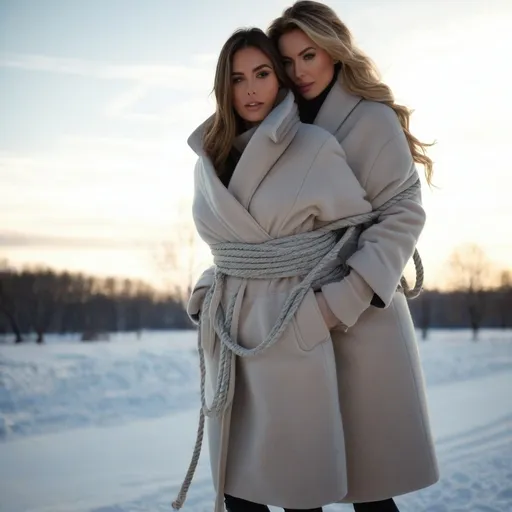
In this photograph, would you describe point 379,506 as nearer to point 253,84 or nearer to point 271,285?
point 271,285

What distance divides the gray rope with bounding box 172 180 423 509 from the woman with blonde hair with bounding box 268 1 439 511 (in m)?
0.07

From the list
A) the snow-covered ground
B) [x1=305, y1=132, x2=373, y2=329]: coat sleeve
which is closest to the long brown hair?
[x1=305, y1=132, x2=373, y2=329]: coat sleeve

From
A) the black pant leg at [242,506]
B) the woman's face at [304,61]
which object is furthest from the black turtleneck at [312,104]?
the black pant leg at [242,506]

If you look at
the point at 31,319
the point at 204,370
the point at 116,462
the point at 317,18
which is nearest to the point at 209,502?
the point at 116,462

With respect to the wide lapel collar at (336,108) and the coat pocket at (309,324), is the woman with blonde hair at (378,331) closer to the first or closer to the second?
the wide lapel collar at (336,108)

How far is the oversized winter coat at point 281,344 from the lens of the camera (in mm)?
2170

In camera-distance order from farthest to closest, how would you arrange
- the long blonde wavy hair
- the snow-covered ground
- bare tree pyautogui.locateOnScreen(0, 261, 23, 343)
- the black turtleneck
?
1. bare tree pyautogui.locateOnScreen(0, 261, 23, 343)
2. the snow-covered ground
3. the black turtleneck
4. the long blonde wavy hair

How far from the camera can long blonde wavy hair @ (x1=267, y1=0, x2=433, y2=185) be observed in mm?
2434

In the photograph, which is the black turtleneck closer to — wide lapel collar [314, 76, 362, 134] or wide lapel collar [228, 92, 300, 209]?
wide lapel collar [314, 76, 362, 134]

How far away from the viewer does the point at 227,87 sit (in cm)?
235

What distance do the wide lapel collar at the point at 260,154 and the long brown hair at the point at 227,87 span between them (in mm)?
143

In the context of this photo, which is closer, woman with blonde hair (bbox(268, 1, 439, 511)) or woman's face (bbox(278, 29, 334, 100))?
woman with blonde hair (bbox(268, 1, 439, 511))

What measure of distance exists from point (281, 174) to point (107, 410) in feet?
14.8

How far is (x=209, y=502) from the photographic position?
12.0 feet
